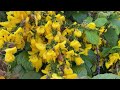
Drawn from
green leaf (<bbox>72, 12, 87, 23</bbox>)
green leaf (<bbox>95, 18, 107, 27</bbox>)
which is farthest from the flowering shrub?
green leaf (<bbox>72, 12, 87, 23</bbox>)

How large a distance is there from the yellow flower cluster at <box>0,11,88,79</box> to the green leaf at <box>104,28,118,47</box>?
0.92 feet

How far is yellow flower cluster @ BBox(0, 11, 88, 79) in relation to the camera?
4.89 feet

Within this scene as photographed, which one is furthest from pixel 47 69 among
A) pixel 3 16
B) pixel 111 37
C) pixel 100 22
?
pixel 3 16

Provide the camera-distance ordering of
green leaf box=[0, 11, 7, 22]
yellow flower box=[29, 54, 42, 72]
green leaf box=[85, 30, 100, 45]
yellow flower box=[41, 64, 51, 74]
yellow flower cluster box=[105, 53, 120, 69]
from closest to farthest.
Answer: yellow flower box=[41, 64, 51, 74]
yellow flower box=[29, 54, 42, 72]
green leaf box=[85, 30, 100, 45]
yellow flower cluster box=[105, 53, 120, 69]
green leaf box=[0, 11, 7, 22]

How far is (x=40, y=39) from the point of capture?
5.18 feet

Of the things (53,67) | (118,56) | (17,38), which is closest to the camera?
(53,67)

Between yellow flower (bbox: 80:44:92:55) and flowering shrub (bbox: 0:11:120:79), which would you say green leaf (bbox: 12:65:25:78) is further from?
yellow flower (bbox: 80:44:92:55)

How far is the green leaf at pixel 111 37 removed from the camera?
185cm

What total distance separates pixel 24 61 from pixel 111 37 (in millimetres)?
549

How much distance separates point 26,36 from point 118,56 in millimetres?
534

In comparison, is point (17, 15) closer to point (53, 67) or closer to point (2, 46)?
point (2, 46)

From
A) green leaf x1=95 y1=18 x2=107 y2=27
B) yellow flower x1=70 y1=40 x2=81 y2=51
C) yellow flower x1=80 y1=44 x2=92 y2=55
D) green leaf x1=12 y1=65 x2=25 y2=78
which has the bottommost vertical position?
green leaf x1=12 y1=65 x2=25 y2=78

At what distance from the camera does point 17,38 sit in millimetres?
1576
